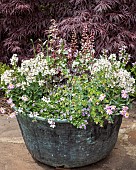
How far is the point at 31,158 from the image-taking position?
269 centimetres

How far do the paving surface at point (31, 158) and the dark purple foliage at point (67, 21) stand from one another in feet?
2.81

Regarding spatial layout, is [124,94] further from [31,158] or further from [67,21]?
[67,21]

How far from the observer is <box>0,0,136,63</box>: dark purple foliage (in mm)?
3422

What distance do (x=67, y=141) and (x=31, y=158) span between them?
48cm

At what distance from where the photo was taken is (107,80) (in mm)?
2303

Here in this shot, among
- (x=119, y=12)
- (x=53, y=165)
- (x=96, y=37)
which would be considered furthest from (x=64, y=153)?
(x=119, y=12)

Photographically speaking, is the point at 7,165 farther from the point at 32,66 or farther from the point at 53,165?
the point at 32,66

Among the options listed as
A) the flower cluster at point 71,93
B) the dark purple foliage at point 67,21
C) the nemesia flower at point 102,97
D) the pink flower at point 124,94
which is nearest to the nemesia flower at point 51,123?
the flower cluster at point 71,93

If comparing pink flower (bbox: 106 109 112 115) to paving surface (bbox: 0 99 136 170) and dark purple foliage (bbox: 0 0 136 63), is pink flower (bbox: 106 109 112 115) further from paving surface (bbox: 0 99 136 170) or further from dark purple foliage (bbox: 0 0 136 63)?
dark purple foliage (bbox: 0 0 136 63)

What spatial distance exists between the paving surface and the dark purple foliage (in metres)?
0.86

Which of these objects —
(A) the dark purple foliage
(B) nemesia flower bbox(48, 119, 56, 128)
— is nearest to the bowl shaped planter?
(B) nemesia flower bbox(48, 119, 56, 128)

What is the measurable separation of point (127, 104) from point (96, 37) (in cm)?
129

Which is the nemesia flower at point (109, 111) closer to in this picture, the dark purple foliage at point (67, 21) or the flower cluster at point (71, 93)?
the flower cluster at point (71, 93)

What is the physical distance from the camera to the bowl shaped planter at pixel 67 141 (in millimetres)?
2312
